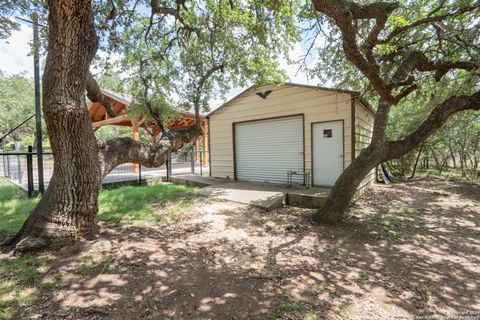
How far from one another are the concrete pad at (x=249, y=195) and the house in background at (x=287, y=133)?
1342 mm

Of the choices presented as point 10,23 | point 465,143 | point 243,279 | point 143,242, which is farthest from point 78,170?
point 465,143

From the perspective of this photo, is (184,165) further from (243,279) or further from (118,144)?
(243,279)

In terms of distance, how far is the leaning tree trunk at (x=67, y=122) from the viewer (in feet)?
9.39

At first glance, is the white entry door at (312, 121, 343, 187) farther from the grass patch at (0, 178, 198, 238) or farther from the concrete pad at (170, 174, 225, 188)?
the grass patch at (0, 178, 198, 238)

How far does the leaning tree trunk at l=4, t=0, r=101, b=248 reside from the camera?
286 centimetres

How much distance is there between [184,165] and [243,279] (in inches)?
403

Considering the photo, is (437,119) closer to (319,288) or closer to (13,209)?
(319,288)

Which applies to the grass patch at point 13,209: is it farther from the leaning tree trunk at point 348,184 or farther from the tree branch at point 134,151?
the leaning tree trunk at point 348,184

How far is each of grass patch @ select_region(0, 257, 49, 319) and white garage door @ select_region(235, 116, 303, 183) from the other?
6031mm

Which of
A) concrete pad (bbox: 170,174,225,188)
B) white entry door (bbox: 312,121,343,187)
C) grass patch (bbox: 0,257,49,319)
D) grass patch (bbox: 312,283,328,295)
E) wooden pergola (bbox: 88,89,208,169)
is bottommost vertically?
grass patch (bbox: 312,283,328,295)

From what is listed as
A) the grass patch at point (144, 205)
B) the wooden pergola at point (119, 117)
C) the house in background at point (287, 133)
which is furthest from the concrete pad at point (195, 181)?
the wooden pergola at point (119, 117)

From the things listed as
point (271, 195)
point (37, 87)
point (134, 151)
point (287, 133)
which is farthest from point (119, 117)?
point (271, 195)

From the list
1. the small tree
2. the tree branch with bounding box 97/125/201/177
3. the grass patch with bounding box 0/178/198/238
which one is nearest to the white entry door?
the small tree

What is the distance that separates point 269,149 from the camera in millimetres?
7730
